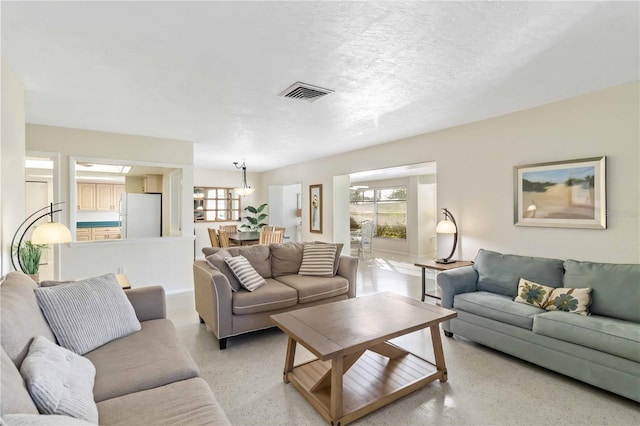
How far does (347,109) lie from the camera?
140 inches

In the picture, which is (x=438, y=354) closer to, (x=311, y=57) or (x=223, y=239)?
(x=311, y=57)

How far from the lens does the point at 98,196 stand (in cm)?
840

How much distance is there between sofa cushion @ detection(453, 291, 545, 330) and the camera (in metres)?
2.63

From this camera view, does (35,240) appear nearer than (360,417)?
No

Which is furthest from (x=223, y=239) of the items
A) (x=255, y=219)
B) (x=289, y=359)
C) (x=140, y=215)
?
(x=289, y=359)

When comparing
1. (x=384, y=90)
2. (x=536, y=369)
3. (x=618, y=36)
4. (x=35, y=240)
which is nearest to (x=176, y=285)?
(x=35, y=240)

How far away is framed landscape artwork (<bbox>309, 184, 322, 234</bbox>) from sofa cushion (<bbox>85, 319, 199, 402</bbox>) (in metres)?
4.99

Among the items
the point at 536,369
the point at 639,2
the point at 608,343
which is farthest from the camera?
the point at 536,369

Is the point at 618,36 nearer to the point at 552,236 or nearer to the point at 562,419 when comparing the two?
the point at 552,236

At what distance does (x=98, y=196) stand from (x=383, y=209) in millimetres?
7915

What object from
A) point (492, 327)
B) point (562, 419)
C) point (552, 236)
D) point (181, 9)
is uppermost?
point (181, 9)

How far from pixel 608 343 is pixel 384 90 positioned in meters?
2.59

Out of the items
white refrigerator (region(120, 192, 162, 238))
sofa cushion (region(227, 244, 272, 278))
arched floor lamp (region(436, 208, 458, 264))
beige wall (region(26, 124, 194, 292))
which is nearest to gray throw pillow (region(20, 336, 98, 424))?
sofa cushion (region(227, 244, 272, 278))

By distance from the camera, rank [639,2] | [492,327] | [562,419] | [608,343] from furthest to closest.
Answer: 1. [492,327]
2. [608,343]
3. [562,419]
4. [639,2]
